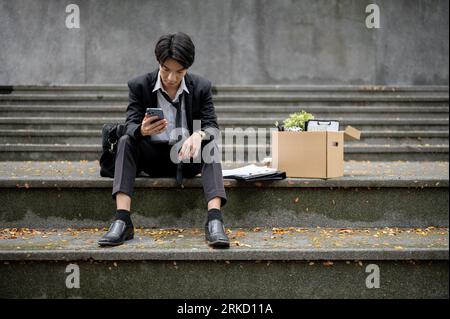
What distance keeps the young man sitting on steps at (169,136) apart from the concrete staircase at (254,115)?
1.52 m

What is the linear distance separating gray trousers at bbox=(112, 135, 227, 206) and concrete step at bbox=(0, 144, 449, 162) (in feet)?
4.95

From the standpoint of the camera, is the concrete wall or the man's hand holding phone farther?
the concrete wall

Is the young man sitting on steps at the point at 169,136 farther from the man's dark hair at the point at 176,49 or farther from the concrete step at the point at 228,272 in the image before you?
the concrete step at the point at 228,272

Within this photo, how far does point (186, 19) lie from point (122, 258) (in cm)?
591

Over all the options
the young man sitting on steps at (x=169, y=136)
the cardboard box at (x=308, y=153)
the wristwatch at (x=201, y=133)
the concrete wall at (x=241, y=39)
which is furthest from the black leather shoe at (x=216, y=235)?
the concrete wall at (x=241, y=39)

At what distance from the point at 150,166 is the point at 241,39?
17.0 ft

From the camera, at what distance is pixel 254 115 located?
536cm

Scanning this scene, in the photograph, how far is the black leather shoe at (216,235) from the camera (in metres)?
2.32

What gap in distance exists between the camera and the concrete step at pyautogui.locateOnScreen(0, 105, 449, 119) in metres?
5.25

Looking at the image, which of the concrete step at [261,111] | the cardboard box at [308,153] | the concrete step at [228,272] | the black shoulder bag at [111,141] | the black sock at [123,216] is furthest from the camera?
the concrete step at [261,111]

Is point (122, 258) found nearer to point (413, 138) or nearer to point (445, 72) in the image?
point (413, 138)

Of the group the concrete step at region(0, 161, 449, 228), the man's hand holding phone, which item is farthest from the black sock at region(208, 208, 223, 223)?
the man's hand holding phone

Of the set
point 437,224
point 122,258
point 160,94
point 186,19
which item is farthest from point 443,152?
point 186,19

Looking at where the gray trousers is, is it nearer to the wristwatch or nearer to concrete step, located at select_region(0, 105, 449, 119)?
the wristwatch
